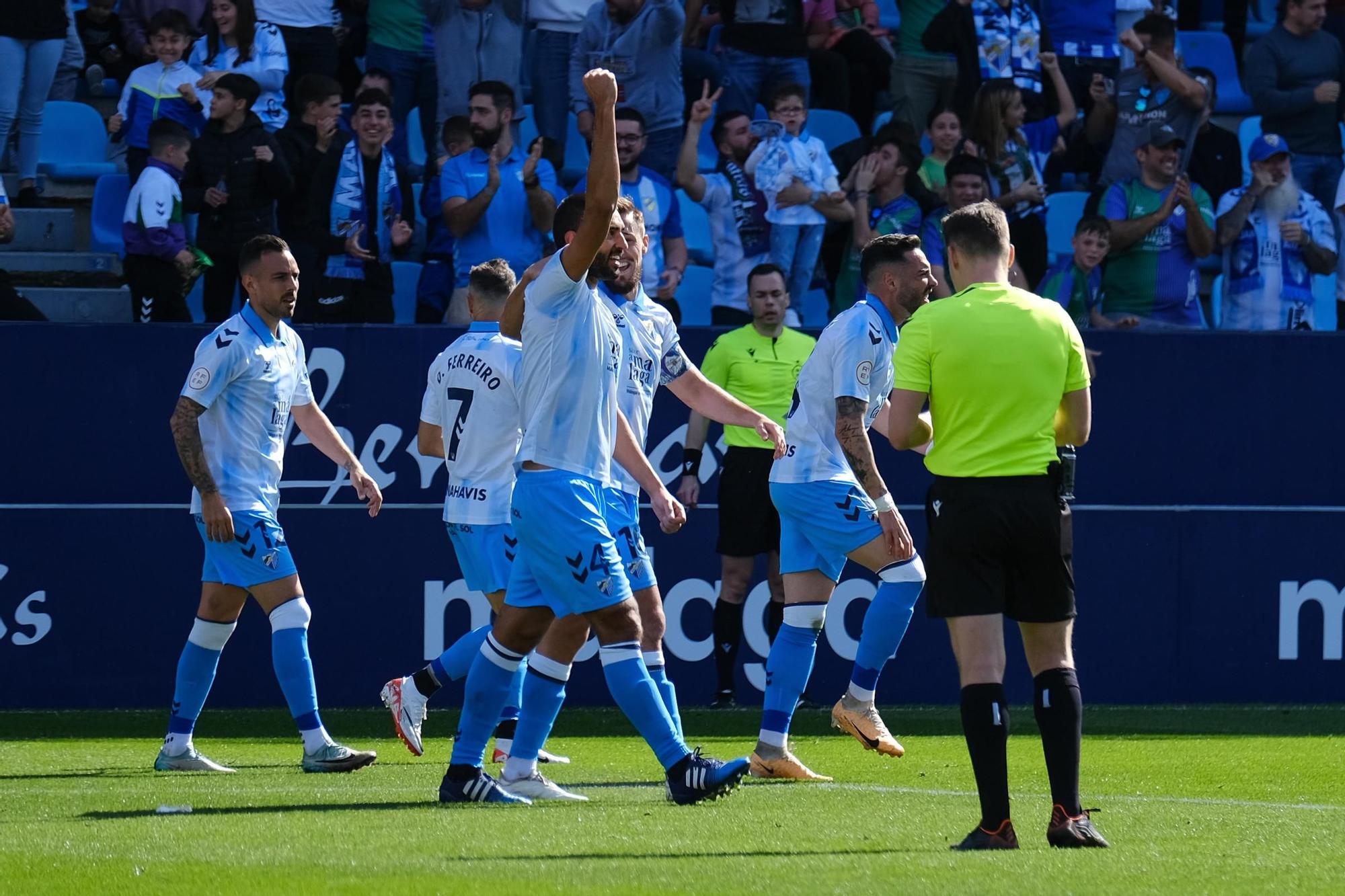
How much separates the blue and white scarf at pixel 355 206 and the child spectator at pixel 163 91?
1.30 meters

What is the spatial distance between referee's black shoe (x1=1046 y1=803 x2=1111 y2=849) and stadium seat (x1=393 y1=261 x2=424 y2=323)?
8.33m

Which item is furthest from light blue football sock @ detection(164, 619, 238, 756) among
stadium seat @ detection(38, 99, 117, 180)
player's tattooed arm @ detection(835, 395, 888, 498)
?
stadium seat @ detection(38, 99, 117, 180)

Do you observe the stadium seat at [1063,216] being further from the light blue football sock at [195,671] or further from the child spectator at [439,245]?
the light blue football sock at [195,671]

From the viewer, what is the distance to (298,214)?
504 inches

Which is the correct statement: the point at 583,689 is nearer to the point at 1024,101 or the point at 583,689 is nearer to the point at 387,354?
the point at 387,354

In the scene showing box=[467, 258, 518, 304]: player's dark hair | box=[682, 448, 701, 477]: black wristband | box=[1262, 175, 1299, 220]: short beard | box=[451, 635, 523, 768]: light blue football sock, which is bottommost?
box=[451, 635, 523, 768]: light blue football sock

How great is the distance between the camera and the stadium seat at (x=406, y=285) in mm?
13453

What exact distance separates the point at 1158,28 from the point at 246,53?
682cm

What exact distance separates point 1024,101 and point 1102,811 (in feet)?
29.8

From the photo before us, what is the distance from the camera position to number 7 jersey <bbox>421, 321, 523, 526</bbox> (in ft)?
29.8

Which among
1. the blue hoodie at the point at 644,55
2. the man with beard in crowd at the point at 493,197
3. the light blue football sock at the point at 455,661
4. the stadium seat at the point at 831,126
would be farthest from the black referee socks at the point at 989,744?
the stadium seat at the point at 831,126

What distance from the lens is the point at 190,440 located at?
8344 mm

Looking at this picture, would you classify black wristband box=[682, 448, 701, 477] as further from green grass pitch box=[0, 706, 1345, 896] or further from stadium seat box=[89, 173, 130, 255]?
stadium seat box=[89, 173, 130, 255]

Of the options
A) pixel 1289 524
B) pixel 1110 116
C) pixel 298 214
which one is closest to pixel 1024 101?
pixel 1110 116
